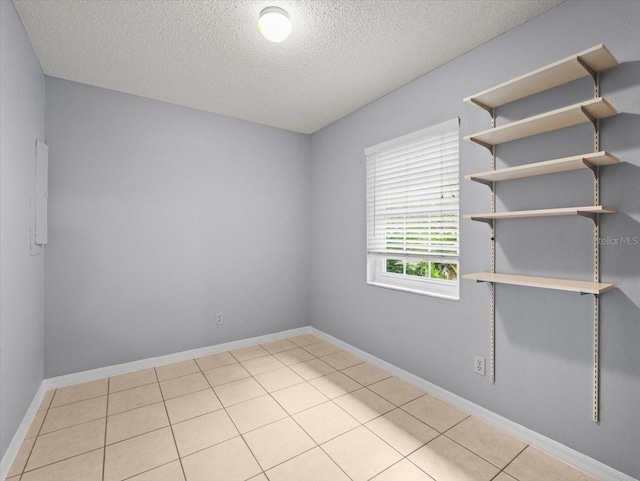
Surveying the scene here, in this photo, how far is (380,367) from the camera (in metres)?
3.01

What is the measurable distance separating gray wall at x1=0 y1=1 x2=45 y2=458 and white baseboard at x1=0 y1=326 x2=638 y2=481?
114 mm

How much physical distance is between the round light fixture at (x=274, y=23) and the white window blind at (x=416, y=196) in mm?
1315

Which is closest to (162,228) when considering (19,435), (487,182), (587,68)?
(19,435)

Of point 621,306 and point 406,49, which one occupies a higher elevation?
point 406,49

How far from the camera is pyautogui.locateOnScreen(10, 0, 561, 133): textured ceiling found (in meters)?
1.86

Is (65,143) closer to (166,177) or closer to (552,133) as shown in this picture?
(166,177)

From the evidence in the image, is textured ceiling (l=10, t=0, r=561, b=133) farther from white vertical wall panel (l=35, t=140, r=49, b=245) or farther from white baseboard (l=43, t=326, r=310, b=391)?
white baseboard (l=43, t=326, r=310, b=391)

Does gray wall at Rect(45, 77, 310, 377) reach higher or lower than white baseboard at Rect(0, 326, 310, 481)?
higher

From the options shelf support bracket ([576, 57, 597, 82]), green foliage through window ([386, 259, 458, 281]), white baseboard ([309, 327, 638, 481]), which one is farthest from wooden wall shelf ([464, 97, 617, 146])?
white baseboard ([309, 327, 638, 481])

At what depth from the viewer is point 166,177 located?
3166 mm

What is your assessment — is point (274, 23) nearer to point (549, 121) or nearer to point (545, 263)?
point (549, 121)

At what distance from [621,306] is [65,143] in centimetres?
408

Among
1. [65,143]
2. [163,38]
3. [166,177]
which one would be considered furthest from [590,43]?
[65,143]

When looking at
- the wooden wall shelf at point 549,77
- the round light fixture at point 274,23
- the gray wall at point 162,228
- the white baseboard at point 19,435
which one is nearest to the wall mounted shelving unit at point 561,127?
the wooden wall shelf at point 549,77
